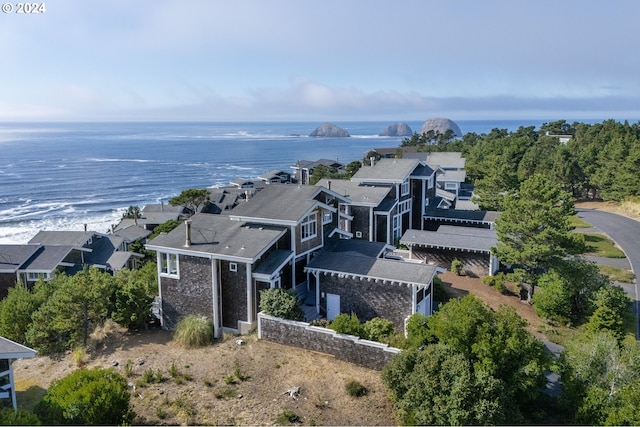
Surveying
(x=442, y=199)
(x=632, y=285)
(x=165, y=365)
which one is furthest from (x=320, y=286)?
(x=442, y=199)

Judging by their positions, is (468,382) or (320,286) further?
(320,286)

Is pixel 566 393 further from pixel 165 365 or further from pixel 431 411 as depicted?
pixel 165 365

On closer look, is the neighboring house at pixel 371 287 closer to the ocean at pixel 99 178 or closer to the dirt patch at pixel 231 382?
the dirt patch at pixel 231 382

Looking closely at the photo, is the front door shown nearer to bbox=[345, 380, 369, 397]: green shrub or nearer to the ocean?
bbox=[345, 380, 369, 397]: green shrub

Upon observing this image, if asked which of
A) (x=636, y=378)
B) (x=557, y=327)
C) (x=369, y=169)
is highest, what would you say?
(x=369, y=169)

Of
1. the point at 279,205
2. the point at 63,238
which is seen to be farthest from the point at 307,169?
the point at 279,205

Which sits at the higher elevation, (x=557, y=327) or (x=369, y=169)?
(x=369, y=169)
